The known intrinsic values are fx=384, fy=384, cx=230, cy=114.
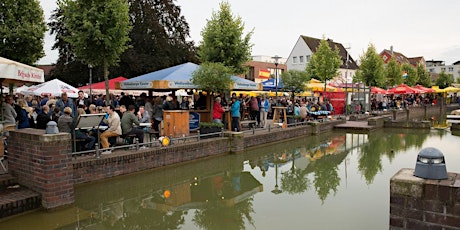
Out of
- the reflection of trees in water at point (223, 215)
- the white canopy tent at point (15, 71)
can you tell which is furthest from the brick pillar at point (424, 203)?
the white canopy tent at point (15, 71)

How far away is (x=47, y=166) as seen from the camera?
6.58 metres

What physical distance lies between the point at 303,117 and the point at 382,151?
548cm

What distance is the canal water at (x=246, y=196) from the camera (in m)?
6.25

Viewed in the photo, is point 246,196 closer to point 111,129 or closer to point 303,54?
point 111,129

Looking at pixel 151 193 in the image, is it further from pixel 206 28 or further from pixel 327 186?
pixel 206 28

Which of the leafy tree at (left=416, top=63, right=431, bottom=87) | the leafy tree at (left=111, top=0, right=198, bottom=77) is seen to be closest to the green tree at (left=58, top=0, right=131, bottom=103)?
the leafy tree at (left=111, top=0, right=198, bottom=77)

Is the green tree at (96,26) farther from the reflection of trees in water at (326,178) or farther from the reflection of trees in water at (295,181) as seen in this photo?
the reflection of trees in water at (326,178)

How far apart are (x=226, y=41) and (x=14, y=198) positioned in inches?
541

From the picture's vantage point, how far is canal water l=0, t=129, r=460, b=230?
20.5 ft

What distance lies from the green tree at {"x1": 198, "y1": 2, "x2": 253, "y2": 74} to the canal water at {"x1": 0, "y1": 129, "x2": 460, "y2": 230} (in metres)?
7.03

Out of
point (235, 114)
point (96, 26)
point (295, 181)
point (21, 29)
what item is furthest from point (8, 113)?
point (235, 114)

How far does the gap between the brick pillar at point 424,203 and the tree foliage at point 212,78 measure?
984cm

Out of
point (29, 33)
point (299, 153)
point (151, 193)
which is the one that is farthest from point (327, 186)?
point (29, 33)

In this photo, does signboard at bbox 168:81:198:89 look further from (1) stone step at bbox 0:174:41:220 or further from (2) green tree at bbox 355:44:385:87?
(2) green tree at bbox 355:44:385:87
